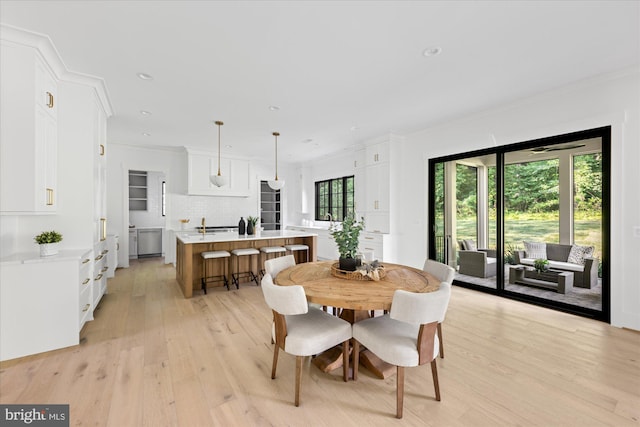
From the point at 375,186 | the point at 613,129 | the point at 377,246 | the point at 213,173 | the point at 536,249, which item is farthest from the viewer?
the point at 213,173

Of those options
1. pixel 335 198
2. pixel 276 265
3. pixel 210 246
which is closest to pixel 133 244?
pixel 210 246

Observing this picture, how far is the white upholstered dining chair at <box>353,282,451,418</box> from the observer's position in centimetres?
167

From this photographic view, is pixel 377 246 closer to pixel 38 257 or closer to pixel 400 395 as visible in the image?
pixel 400 395

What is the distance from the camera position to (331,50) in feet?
8.41

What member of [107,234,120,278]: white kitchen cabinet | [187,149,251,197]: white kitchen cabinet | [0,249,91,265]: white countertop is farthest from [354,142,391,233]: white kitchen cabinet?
[107,234,120,278]: white kitchen cabinet

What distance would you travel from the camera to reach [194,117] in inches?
174

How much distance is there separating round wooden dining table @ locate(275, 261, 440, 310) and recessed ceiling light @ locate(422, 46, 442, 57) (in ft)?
6.66

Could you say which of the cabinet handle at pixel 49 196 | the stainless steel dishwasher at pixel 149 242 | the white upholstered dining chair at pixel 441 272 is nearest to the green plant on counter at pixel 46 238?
the cabinet handle at pixel 49 196

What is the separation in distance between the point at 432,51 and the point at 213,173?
5.58 metres

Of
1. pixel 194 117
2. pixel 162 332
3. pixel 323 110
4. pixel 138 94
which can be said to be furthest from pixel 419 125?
pixel 162 332

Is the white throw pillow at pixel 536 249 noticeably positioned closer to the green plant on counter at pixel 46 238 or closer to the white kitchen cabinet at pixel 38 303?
the white kitchen cabinet at pixel 38 303

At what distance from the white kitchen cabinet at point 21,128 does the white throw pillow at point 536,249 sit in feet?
20.0

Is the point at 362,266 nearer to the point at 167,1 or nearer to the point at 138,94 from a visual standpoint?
the point at 167,1

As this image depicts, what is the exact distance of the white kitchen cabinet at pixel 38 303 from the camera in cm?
236
